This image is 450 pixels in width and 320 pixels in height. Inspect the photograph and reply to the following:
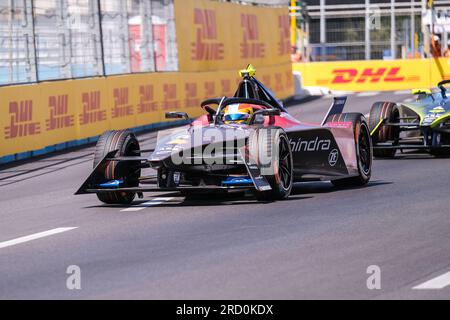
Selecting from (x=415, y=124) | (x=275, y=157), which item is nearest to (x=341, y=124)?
(x=275, y=157)

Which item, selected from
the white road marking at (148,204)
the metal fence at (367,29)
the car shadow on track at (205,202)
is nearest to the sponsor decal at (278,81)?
the metal fence at (367,29)

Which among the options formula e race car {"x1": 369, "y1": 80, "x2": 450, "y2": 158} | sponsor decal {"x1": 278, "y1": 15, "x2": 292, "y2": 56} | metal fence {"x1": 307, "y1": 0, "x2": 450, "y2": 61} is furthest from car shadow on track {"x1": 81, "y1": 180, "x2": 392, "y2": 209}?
metal fence {"x1": 307, "y1": 0, "x2": 450, "y2": 61}

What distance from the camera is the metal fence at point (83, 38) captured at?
64.7 ft

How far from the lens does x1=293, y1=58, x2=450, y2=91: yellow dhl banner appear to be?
40312 millimetres

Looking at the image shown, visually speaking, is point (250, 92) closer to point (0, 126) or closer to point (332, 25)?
point (0, 126)

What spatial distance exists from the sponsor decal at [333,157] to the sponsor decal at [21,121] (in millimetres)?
7252

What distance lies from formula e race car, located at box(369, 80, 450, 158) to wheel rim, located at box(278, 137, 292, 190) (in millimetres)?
4592

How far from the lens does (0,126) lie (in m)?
18.3

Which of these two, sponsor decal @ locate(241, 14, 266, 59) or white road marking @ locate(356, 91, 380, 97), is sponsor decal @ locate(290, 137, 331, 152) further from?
white road marking @ locate(356, 91, 380, 97)

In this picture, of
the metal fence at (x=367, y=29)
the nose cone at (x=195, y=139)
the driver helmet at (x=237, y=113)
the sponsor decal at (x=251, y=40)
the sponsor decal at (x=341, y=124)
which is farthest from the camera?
the metal fence at (x=367, y=29)

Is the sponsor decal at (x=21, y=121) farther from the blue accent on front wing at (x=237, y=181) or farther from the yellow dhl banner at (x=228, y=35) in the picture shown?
the yellow dhl banner at (x=228, y=35)

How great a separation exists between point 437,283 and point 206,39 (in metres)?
23.1

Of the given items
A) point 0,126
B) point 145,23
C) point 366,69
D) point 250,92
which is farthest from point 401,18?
point 250,92
